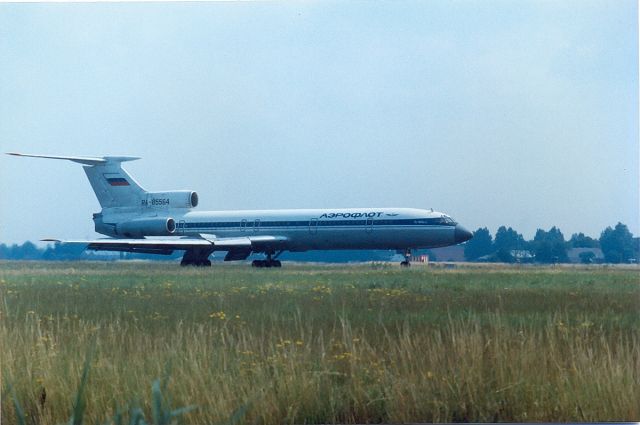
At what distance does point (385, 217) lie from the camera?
31.7 meters

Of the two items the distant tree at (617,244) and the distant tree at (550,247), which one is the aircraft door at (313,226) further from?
the distant tree at (617,244)

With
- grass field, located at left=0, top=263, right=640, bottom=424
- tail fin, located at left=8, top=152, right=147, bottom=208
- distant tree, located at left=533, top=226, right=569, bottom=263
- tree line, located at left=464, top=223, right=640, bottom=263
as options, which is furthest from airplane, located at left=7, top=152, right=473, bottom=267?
grass field, located at left=0, top=263, right=640, bottom=424

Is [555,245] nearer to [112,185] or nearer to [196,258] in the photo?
[196,258]


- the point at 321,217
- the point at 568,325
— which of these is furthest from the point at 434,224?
the point at 568,325

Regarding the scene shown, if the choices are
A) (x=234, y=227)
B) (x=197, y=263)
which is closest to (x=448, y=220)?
(x=234, y=227)

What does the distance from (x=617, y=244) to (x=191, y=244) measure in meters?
24.0

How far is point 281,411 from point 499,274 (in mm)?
16697

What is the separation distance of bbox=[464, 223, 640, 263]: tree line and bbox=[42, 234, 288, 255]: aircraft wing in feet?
61.6

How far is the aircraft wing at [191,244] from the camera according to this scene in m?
32.5

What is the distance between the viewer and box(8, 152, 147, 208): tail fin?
114ft

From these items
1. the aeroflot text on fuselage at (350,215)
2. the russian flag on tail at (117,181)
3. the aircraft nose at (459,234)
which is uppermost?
the russian flag on tail at (117,181)

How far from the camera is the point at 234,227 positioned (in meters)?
34.6

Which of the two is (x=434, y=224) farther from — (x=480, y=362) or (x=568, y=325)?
(x=480, y=362)

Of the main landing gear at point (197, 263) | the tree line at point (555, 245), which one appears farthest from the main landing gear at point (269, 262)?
the tree line at point (555, 245)
